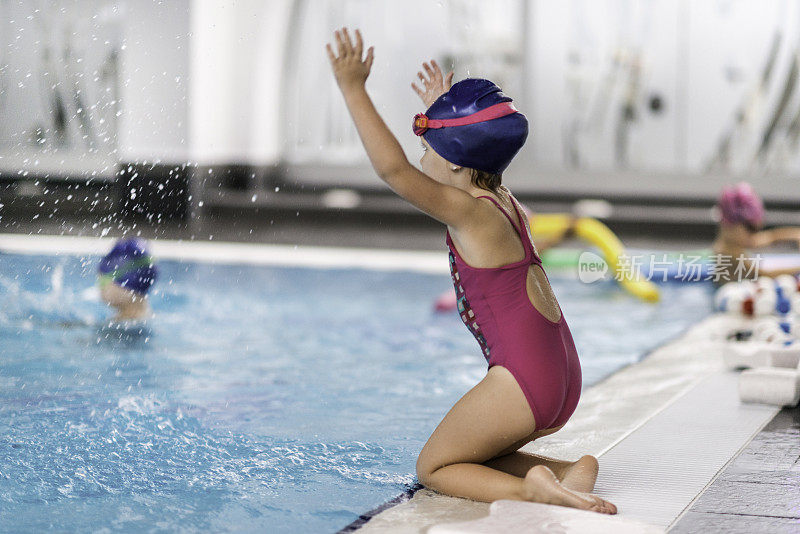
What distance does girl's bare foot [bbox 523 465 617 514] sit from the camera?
2.43 meters

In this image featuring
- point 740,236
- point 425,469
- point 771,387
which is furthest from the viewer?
point 740,236

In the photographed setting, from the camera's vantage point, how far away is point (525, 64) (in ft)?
41.9

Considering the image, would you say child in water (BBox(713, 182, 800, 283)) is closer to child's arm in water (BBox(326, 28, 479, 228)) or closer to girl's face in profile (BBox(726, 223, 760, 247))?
girl's face in profile (BBox(726, 223, 760, 247))

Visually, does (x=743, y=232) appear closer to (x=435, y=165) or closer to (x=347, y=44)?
(x=435, y=165)

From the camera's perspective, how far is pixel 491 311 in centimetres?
266

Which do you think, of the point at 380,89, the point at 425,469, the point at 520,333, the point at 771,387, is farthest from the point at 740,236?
the point at 380,89

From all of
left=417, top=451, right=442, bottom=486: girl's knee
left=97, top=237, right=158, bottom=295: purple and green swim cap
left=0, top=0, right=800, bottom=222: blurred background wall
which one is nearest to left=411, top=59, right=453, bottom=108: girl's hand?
left=417, top=451, right=442, bottom=486: girl's knee

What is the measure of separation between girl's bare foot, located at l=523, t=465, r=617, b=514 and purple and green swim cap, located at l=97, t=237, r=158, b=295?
11.5 ft

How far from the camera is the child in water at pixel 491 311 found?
258 cm

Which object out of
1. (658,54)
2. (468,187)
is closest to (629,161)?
(658,54)

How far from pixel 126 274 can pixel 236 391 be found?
1629 mm

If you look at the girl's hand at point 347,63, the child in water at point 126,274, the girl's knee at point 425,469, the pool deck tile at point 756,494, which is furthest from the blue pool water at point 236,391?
the girl's hand at point 347,63

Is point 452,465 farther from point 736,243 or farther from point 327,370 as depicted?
point 736,243

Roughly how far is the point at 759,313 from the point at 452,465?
3.89 metres
